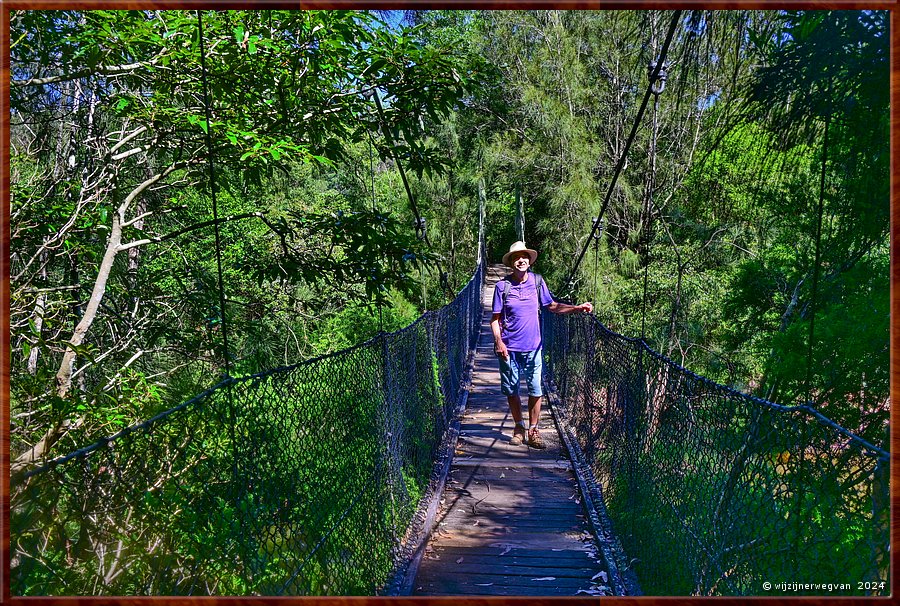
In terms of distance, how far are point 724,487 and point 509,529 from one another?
1.16 m

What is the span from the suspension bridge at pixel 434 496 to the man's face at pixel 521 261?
57cm

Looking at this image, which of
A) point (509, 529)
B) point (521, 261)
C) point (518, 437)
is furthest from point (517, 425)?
point (509, 529)

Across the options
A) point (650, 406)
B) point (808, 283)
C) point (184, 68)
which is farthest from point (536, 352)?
point (808, 283)

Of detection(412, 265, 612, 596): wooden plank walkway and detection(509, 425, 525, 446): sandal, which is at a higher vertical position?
detection(509, 425, 525, 446): sandal

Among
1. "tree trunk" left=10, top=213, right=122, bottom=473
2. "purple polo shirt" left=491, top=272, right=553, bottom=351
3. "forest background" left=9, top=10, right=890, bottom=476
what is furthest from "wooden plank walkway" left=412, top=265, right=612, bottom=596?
"tree trunk" left=10, top=213, right=122, bottom=473

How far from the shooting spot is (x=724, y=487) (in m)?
2.04

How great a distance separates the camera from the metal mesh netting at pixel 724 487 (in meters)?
1.46

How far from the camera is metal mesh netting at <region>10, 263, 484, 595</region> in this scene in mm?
1318

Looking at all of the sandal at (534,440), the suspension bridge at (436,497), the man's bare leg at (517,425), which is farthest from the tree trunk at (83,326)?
the sandal at (534,440)

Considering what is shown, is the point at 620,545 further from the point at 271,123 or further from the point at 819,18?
the point at 271,123

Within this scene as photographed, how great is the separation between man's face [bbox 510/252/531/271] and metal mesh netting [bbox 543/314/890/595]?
0.59 meters

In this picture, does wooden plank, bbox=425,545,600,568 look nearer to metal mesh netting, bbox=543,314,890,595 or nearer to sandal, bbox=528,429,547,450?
metal mesh netting, bbox=543,314,890,595

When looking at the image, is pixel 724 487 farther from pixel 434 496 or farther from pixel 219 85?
pixel 219 85

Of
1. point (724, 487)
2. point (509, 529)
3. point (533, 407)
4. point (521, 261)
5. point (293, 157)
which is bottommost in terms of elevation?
point (509, 529)
